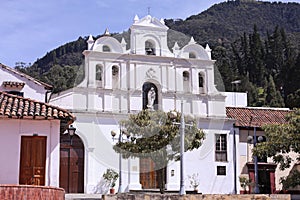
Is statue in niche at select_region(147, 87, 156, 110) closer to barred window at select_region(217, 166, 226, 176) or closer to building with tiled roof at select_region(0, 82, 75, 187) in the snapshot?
barred window at select_region(217, 166, 226, 176)

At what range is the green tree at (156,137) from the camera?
30062 mm

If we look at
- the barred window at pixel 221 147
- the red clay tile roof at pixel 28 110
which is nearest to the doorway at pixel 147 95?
the barred window at pixel 221 147

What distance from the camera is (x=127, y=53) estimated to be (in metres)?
39.0

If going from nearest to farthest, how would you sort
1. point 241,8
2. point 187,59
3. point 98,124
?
1. point 98,124
2. point 187,59
3. point 241,8

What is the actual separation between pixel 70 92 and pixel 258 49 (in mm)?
57248

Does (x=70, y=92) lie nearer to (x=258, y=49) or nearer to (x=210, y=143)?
(x=210, y=143)

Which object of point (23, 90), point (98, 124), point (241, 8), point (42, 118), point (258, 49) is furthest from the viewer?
point (241, 8)

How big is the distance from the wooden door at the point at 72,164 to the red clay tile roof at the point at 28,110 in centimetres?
1896

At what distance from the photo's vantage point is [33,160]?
17.0 m

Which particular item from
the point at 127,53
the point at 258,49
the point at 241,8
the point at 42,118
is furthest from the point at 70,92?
the point at 241,8

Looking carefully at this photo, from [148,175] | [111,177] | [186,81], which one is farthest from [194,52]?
[111,177]

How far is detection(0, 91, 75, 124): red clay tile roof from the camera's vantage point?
54.1 ft

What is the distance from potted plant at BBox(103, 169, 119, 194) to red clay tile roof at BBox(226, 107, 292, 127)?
10.2 meters

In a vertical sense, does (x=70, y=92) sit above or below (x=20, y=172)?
above
